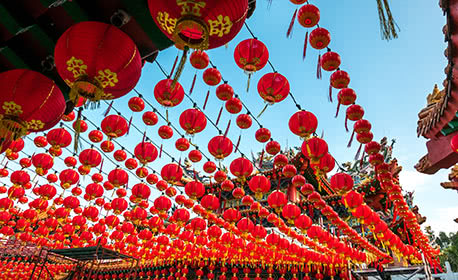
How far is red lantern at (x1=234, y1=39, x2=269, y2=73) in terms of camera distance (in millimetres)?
3111

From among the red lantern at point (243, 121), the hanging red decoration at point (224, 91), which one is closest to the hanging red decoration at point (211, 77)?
the hanging red decoration at point (224, 91)

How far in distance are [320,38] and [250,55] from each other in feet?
3.83

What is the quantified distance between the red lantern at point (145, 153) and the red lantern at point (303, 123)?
253 cm

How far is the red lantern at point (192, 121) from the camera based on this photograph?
3984 mm

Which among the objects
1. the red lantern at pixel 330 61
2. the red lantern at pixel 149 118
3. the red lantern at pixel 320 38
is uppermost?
the red lantern at pixel 320 38

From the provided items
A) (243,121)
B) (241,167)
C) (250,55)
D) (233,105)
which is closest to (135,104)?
(233,105)

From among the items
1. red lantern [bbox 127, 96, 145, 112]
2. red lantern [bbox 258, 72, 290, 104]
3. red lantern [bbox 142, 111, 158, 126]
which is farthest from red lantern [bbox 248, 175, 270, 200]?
red lantern [bbox 127, 96, 145, 112]

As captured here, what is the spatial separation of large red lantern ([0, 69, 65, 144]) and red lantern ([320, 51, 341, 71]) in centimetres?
333

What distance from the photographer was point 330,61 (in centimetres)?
376

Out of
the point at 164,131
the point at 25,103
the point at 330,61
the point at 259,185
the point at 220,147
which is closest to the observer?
the point at 25,103

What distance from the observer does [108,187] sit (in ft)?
25.5

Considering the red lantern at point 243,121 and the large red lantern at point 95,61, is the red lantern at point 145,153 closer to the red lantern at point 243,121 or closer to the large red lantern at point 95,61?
the red lantern at point 243,121

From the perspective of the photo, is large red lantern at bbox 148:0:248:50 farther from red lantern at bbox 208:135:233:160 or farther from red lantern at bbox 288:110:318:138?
red lantern at bbox 208:135:233:160

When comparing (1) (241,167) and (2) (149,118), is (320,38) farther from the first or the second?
(2) (149,118)
